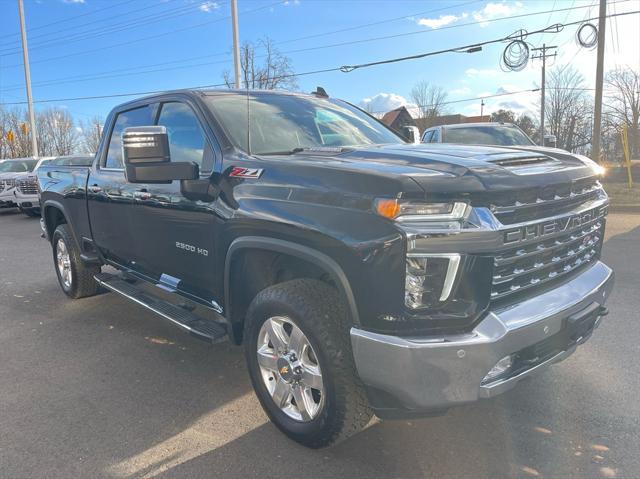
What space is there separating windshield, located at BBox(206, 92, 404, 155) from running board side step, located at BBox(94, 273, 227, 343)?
1.17 metres

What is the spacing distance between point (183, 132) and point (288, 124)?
0.76 metres

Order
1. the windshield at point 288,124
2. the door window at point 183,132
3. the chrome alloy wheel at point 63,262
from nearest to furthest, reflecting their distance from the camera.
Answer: the windshield at point 288,124 → the door window at point 183,132 → the chrome alloy wheel at point 63,262

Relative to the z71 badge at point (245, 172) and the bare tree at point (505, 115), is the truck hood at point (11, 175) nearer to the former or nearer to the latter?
the z71 badge at point (245, 172)

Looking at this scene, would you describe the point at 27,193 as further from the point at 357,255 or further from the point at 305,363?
the point at 357,255

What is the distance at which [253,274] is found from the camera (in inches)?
124

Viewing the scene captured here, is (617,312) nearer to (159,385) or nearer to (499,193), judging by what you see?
(499,193)

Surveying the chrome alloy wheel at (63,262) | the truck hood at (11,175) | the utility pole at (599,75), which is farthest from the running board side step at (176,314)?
the utility pole at (599,75)

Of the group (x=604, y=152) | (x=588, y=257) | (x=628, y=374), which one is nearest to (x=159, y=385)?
(x=588, y=257)

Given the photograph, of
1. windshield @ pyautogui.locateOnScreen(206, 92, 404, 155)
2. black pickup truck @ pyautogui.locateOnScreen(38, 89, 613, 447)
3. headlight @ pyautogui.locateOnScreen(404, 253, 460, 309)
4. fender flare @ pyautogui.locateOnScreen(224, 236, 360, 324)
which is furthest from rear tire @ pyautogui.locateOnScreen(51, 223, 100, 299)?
headlight @ pyautogui.locateOnScreen(404, 253, 460, 309)

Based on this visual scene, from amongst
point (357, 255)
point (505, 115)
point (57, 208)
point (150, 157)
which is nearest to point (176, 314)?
point (150, 157)

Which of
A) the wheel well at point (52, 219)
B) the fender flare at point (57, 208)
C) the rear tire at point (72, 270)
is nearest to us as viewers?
the fender flare at point (57, 208)

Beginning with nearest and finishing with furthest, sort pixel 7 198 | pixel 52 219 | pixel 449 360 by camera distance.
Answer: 1. pixel 449 360
2. pixel 52 219
3. pixel 7 198

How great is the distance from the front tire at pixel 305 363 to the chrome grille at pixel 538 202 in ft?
2.90

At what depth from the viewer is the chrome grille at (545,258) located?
2.39 meters
